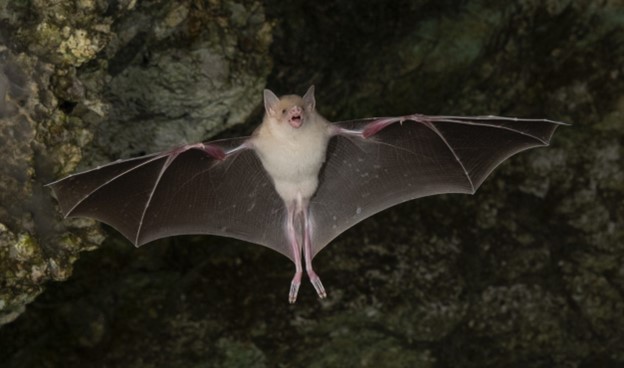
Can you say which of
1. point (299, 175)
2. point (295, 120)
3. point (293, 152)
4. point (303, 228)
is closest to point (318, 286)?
point (303, 228)

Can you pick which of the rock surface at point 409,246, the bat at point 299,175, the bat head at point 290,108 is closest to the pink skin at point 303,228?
the bat at point 299,175

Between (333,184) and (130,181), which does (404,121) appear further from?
(130,181)

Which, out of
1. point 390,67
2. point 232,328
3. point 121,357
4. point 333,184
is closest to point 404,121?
point 333,184

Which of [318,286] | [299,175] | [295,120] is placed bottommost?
[318,286]

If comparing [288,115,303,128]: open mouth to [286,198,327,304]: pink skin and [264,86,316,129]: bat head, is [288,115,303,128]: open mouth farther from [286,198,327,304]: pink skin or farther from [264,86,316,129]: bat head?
[286,198,327,304]: pink skin

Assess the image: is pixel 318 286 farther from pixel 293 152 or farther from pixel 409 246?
pixel 409 246

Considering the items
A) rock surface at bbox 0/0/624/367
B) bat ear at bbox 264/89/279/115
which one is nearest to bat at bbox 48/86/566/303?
bat ear at bbox 264/89/279/115
